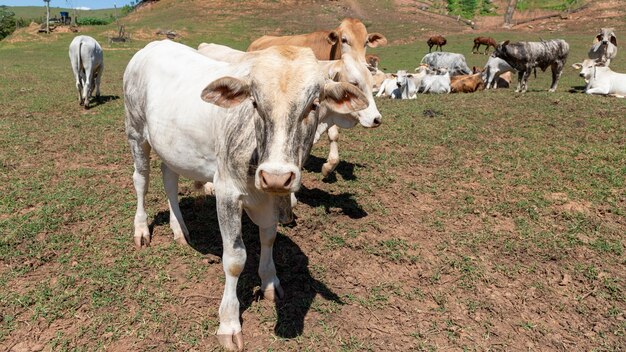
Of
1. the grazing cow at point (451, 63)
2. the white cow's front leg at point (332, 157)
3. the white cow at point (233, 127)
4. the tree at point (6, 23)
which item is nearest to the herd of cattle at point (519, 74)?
the grazing cow at point (451, 63)

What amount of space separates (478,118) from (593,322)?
19.7 feet

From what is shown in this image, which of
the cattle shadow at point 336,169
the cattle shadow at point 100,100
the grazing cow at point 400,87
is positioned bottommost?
the cattle shadow at point 336,169

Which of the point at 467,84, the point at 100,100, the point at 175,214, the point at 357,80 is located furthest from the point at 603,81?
the point at 100,100

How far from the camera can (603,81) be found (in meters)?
11.6

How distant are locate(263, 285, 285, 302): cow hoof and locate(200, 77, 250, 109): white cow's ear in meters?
1.88

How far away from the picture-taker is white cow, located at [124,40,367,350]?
7.68 feet

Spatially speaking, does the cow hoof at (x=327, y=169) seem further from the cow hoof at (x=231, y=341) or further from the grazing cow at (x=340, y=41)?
the cow hoof at (x=231, y=341)

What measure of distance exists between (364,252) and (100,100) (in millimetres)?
10182

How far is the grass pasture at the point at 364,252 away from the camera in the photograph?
3371 mm

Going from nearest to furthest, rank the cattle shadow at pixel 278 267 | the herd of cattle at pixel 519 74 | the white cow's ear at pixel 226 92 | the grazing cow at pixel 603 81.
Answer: the white cow's ear at pixel 226 92 < the cattle shadow at pixel 278 267 < the grazing cow at pixel 603 81 < the herd of cattle at pixel 519 74

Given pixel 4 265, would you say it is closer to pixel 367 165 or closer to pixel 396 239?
pixel 396 239

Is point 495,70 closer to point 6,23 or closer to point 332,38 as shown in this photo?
point 332,38

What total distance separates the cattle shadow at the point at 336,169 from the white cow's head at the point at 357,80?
119cm

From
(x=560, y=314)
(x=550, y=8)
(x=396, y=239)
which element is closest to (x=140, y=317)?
(x=396, y=239)
